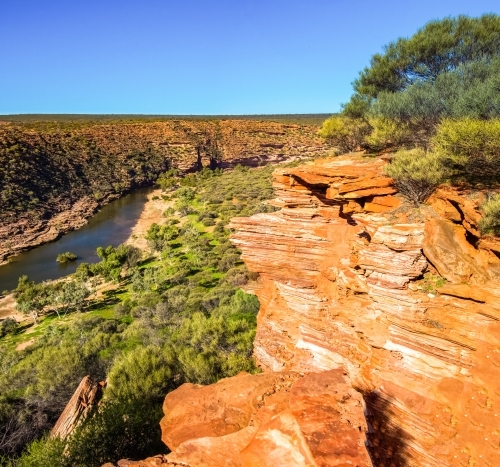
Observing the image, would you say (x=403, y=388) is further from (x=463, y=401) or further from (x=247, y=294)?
(x=247, y=294)

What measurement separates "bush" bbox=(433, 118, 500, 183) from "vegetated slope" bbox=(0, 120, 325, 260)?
55.9 meters

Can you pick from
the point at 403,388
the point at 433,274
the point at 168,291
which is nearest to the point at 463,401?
the point at 403,388

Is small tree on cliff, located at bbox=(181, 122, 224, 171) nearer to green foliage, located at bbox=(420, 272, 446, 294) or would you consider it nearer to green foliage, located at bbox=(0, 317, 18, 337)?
green foliage, located at bbox=(0, 317, 18, 337)

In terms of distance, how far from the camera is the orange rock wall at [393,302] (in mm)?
7648

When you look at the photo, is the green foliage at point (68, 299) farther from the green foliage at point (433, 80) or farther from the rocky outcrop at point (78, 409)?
the green foliage at point (433, 80)

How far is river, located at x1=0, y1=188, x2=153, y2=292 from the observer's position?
44.1 meters

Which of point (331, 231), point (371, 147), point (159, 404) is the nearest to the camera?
point (331, 231)

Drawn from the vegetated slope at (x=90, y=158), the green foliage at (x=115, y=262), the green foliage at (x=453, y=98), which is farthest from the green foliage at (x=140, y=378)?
the vegetated slope at (x=90, y=158)

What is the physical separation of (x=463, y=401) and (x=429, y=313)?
1960 millimetres

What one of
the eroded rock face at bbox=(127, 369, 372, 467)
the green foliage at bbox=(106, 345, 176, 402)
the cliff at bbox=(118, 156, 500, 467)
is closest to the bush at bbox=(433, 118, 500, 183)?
the cliff at bbox=(118, 156, 500, 467)

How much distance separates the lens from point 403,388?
28.1 ft

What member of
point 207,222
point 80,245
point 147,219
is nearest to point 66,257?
point 80,245

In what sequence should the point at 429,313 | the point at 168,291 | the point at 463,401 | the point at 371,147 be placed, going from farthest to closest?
the point at 168,291 → the point at 371,147 → the point at 429,313 → the point at 463,401

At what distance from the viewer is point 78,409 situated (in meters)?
14.3
